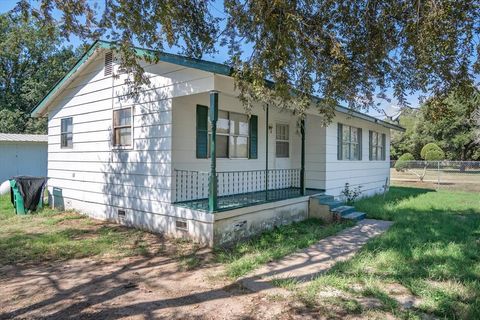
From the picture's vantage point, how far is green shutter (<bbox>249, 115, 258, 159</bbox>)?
895cm

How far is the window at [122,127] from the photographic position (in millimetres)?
7729

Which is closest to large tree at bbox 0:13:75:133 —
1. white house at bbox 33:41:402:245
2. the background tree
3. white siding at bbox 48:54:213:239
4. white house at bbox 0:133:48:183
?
white house at bbox 0:133:48:183

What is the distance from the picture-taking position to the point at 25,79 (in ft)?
91.3

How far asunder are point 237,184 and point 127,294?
5122 mm

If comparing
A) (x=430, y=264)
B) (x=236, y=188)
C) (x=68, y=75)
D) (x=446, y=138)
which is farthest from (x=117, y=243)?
(x=446, y=138)

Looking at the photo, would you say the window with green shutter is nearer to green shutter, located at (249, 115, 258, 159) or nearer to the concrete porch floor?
green shutter, located at (249, 115, 258, 159)

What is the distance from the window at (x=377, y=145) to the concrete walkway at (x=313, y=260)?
705 centimetres

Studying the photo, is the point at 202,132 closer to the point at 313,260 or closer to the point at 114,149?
the point at 114,149

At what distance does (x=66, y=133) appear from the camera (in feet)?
31.9

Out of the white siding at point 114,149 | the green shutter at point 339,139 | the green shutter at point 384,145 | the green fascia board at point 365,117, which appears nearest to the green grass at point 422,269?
the green shutter at point 339,139

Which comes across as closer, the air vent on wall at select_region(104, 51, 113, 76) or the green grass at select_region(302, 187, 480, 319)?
the green grass at select_region(302, 187, 480, 319)

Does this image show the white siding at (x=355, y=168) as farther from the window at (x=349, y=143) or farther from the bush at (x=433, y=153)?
the bush at (x=433, y=153)

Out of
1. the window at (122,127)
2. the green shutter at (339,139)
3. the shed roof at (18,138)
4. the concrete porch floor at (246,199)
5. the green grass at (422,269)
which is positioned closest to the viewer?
the green grass at (422,269)

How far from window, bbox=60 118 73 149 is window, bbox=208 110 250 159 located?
4462mm
